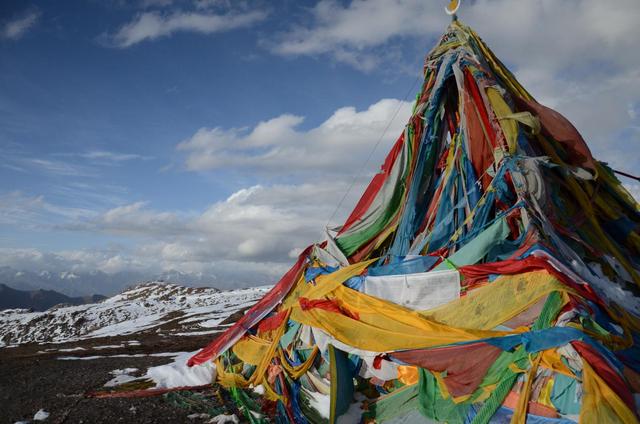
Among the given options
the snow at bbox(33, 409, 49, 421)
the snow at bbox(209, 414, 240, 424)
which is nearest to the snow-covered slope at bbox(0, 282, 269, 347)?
the snow at bbox(33, 409, 49, 421)

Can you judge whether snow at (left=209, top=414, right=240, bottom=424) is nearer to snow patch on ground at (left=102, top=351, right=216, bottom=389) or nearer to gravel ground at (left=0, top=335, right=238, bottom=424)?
gravel ground at (left=0, top=335, right=238, bottom=424)

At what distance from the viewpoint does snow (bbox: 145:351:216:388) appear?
11.4 m

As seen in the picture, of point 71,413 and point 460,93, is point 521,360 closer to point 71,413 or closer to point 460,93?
point 460,93

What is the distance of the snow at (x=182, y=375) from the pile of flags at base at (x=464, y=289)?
1.02ft

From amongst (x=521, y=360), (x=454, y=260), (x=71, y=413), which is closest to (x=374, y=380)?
(x=454, y=260)

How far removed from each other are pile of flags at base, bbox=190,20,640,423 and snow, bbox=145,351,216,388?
0.31 meters

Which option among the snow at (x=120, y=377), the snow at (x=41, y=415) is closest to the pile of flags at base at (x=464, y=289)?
the snow at (x=120, y=377)

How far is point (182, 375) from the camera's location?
11797 mm

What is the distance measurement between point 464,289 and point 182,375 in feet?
27.1

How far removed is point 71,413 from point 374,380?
6.38 metres

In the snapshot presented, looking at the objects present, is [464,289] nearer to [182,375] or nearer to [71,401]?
[182,375]

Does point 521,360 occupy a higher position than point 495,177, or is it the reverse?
point 495,177

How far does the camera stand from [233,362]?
39.2 ft

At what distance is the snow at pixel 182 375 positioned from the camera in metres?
11.4
